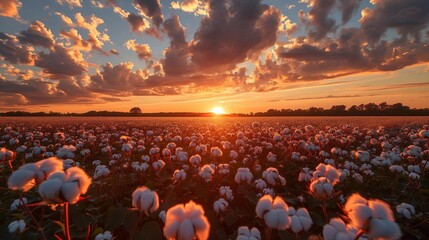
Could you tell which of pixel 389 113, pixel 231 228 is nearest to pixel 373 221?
pixel 231 228

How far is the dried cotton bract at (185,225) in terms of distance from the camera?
1.92m

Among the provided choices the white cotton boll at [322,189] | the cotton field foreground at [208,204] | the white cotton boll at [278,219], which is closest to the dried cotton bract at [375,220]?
the cotton field foreground at [208,204]

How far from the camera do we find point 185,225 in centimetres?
193

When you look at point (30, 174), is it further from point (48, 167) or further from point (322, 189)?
point (322, 189)

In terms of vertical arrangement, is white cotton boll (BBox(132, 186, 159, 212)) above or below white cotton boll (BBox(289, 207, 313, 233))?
above

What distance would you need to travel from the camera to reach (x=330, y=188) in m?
3.04

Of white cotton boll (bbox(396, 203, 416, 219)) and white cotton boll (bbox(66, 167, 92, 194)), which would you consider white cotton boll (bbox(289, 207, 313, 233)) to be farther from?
white cotton boll (bbox(396, 203, 416, 219))

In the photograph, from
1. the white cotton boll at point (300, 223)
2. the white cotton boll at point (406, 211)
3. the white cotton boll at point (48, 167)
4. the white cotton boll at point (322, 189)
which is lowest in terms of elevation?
the white cotton boll at point (406, 211)

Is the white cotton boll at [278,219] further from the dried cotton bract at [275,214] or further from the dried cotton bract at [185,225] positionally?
the dried cotton bract at [185,225]

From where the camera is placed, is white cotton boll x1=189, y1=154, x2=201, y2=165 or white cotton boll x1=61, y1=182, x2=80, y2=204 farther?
white cotton boll x1=189, y1=154, x2=201, y2=165

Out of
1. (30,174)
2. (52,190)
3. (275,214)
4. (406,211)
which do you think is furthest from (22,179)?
(406,211)

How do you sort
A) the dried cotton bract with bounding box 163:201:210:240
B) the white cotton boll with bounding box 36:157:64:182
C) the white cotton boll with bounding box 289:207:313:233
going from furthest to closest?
1. the white cotton boll with bounding box 289:207:313:233
2. the white cotton boll with bounding box 36:157:64:182
3. the dried cotton bract with bounding box 163:201:210:240

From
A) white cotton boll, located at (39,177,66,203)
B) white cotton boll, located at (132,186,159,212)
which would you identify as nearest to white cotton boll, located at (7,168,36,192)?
white cotton boll, located at (39,177,66,203)

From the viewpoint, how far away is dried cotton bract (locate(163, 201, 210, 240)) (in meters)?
1.92
